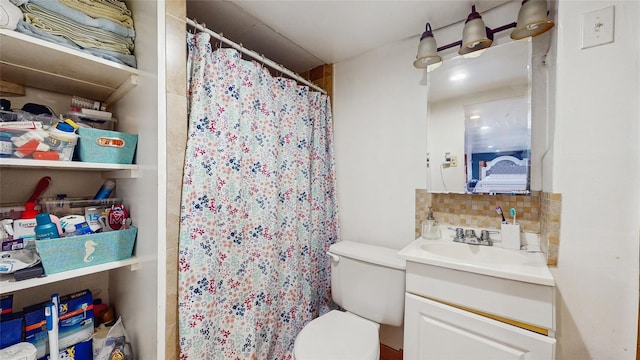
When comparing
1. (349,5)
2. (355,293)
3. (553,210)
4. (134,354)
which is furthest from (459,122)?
(134,354)

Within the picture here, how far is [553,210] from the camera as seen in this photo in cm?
98

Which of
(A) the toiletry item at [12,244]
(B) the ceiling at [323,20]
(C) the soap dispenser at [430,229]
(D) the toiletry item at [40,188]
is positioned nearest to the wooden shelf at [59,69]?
(D) the toiletry item at [40,188]

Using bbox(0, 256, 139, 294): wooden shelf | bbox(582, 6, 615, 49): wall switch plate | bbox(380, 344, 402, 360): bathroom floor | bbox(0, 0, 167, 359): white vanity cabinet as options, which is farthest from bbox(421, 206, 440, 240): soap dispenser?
bbox(0, 256, 139, 294): wooden shelf

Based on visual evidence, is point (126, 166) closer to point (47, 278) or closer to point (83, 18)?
point (47, 278)

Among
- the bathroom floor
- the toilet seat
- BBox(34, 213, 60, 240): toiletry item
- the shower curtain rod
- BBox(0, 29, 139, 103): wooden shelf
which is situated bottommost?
the bathroom floor

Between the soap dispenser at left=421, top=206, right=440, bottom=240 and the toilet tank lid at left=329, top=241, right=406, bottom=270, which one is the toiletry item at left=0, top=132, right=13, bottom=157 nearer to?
the toilet tank lid at left=329, top=241, right=406, bottom=270

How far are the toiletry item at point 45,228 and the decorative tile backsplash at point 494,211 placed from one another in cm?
166

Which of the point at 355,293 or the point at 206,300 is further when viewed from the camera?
the point at 355,293

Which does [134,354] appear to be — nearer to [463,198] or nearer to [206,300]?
[206,300]

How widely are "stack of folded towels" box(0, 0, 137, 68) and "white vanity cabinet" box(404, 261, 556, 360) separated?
5.16 ft

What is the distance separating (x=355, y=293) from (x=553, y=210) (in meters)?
0.99

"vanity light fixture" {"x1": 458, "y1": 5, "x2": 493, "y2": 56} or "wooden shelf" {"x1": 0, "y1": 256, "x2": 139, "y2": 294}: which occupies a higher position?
"vanity light fixture" {"x1": 458, "y1": 5, "x2": 493, "y2": 56}

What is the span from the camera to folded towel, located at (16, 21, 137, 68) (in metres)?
0.81

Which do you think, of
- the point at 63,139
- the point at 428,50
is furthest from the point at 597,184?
the point at 63,139
